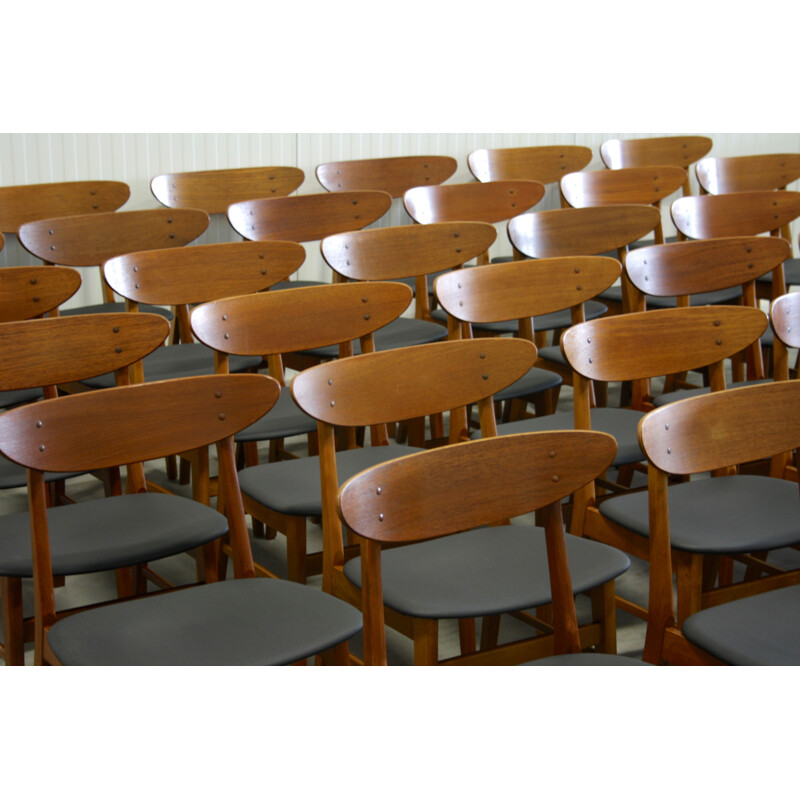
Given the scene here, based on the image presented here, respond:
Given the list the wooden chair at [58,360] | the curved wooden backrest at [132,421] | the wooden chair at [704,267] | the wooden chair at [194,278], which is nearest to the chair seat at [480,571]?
the curved wooden backrest at [132,421]

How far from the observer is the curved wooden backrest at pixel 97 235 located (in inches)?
152

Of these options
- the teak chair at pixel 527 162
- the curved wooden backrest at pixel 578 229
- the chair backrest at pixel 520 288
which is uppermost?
the teak chair at pixel 527 162

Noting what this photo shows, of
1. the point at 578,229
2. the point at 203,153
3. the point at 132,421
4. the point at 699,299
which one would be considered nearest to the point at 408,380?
the point at 132,421

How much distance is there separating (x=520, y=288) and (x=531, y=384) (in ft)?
1.14

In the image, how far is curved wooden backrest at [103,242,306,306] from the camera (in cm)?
329

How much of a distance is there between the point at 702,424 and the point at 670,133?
4567mm

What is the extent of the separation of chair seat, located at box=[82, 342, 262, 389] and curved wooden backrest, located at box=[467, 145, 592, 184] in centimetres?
229

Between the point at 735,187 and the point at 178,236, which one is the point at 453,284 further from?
the point at 735,187

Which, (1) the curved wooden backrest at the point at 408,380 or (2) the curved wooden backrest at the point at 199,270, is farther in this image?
(2) the curved wooden backrest at the point at 199,270

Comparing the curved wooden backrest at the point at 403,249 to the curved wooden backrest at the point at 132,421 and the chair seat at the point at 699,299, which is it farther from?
the curved wooden backrest at the point at 132,421

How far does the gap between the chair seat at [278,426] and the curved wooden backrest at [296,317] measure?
0.62 feet
